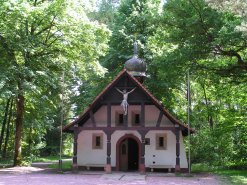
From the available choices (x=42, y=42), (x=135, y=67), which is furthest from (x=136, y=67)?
(x=42, y=42)

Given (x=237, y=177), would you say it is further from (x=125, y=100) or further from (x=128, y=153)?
(x=125, y=100)

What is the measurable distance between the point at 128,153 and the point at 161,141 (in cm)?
243

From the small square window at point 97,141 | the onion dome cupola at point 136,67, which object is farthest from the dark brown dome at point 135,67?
the small square window at point 97,141

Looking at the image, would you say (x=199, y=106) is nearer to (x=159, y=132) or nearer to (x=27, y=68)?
(x=159, y=132)

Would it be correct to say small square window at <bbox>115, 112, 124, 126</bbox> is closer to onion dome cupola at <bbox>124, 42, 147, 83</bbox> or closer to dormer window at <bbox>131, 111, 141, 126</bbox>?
dormer window at <bbox>131, 111, 141, 126</bbox>

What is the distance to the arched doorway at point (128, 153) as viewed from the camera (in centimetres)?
2438

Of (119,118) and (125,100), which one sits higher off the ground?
(125,100)

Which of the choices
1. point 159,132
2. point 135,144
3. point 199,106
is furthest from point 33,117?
point 199,106

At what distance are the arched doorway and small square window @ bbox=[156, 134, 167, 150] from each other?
4.27 feet

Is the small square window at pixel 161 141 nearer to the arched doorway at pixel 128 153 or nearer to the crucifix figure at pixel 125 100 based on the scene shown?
the arched doorway at pixel 128 153

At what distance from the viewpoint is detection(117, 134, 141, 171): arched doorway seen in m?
24.4

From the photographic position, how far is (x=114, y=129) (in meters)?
22.7

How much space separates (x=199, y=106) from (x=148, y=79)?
753 centimetres

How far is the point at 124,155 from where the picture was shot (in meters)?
24.7
